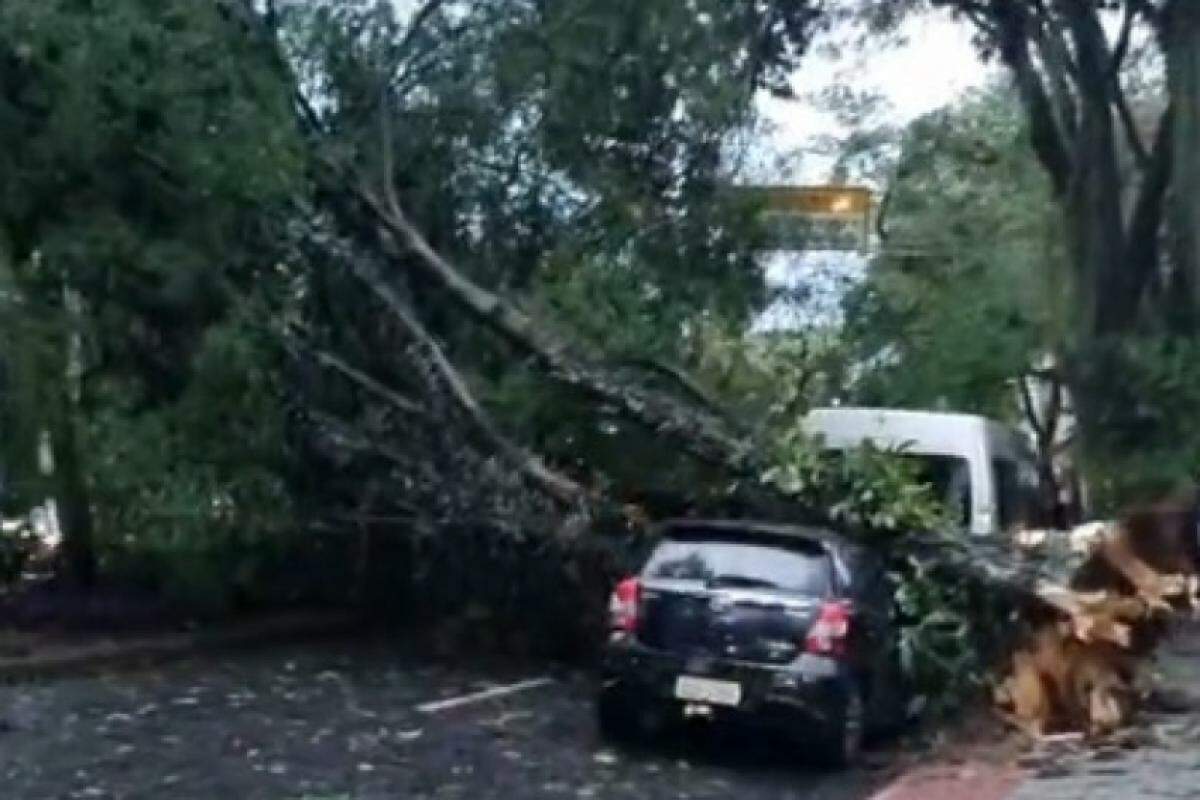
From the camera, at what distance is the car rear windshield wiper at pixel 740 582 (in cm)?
1497

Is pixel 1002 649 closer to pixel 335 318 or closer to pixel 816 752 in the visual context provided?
pixel 816 752

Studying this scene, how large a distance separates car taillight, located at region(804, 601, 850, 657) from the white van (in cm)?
691

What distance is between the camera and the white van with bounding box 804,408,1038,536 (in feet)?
73.8

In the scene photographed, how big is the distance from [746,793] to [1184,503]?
30.9ft

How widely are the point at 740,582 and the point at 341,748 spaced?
8.48 feet

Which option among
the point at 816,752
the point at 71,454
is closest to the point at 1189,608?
the point at 816,752

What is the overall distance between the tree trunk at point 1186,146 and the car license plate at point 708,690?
375 inches

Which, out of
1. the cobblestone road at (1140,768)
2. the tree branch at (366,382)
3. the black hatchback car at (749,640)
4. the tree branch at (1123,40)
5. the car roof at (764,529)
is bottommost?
the cobblestone road at (1140,768)

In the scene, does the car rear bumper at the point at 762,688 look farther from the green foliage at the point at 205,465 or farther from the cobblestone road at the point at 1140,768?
the green foliage at the point at 205,465

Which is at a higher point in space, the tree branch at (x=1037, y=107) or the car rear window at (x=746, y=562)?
the tree branch at (x=1037, y=107)

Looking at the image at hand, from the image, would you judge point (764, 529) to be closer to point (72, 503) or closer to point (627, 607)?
point (627, 607)

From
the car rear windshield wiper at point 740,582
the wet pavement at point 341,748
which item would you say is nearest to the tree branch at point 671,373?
the wet pavement at point 341,748

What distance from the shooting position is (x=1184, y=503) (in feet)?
74.1

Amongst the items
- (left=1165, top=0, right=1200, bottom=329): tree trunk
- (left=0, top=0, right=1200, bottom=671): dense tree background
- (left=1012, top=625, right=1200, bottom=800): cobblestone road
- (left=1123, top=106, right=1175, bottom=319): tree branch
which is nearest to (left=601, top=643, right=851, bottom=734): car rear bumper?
(left=1012, top=625, right=1200, bottom=800): cobblestone road
